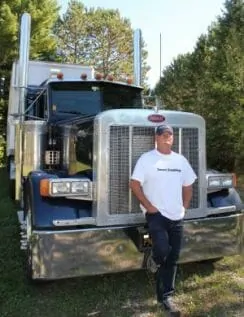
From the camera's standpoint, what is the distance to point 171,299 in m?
4.61

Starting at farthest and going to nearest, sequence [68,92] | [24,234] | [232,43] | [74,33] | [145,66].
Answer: [145,66] < [74,33] < [232,43] < [68,92] < [24,234]

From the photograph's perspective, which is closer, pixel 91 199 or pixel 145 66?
pixel 91 199

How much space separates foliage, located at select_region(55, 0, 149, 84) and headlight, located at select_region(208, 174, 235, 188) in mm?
34491

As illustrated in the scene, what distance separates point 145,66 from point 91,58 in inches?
279

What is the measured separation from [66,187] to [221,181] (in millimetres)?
1839

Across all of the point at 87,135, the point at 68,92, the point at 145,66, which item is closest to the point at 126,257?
the point at 87,135

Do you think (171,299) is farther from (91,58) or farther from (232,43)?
(91,58)

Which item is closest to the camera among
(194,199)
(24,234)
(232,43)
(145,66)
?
(194,199)

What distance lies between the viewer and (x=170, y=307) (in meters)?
4.48

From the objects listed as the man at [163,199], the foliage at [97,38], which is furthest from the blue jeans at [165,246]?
the foliage at [97,38]

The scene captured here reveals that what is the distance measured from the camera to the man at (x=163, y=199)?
14.6ft

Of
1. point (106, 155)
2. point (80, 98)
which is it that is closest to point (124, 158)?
point (106, 155)

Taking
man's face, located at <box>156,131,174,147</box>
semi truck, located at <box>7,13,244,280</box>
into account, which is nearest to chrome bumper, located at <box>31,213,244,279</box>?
semi truck, located at <box>7,13,244,280</box>

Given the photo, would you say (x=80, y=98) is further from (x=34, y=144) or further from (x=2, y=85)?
(x=2, y=85)
